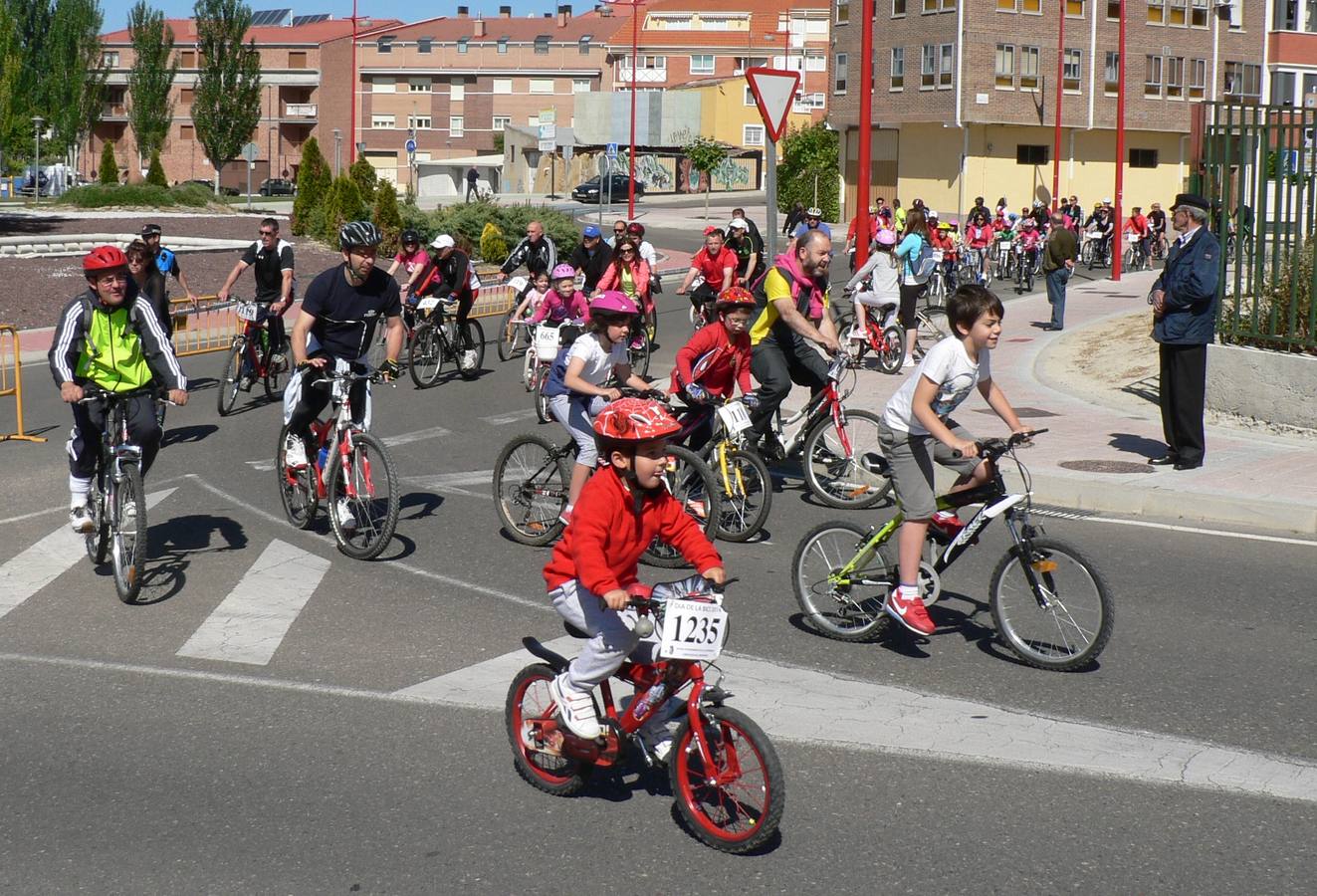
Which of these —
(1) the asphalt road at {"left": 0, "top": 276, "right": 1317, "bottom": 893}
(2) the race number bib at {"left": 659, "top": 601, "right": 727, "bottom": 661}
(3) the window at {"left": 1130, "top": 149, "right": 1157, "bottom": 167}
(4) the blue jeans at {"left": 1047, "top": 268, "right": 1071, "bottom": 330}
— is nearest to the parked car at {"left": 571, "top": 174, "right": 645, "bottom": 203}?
(3) the window at {"left": 1130, "top": 149, "right": 1157, "bottom": 167}

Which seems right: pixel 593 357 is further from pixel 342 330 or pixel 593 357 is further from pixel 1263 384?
pixel 1263 384

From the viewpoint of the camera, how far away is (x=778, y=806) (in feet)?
16.3

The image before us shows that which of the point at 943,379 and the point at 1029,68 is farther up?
the point at 1029,68

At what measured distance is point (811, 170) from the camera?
248ft

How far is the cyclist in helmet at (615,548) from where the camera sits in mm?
5145

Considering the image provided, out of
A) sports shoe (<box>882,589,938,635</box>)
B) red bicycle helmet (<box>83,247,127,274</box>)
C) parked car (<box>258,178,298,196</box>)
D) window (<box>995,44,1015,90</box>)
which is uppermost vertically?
window (<box>995,44,1015,90</box>)

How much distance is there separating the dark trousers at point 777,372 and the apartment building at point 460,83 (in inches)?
3944

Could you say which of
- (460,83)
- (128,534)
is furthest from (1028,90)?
(128,534)

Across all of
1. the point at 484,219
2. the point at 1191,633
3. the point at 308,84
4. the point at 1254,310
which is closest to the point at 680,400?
the point at 1191,633

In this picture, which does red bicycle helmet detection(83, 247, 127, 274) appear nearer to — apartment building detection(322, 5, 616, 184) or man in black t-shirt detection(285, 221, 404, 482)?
man in black t-shirt detection(285, 221, 404, 482)

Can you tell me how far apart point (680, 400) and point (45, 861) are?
6.26 meters

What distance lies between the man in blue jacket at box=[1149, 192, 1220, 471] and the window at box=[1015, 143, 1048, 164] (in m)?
58.5

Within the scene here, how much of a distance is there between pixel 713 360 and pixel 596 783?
16.6 feet

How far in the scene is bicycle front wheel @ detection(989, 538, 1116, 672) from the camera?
704cm
